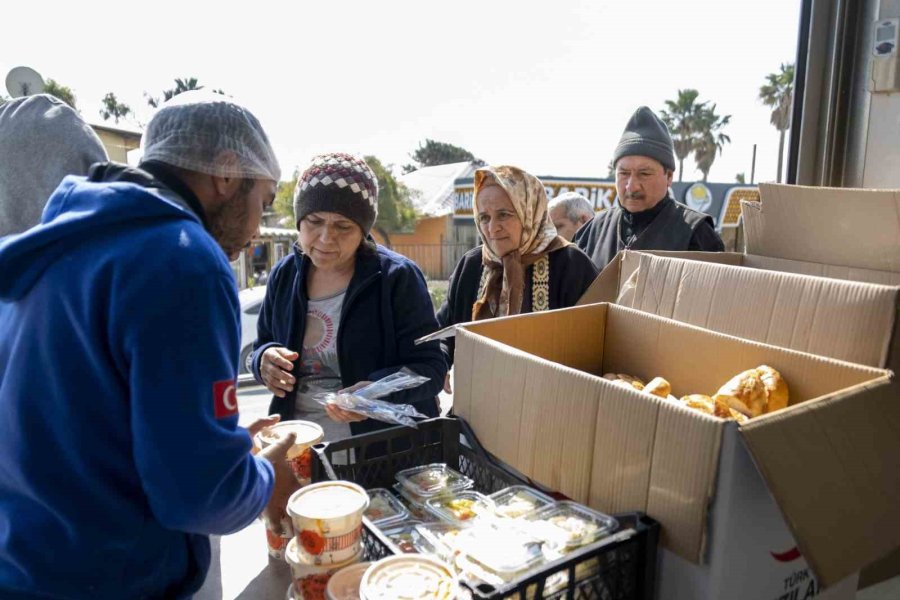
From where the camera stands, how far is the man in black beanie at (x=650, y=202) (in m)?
2.81

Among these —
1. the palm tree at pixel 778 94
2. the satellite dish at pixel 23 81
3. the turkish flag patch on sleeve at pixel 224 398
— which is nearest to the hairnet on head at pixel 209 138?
the turkish flag patch on sleeve at pixel 224 398

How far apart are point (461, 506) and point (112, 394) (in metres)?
0.68

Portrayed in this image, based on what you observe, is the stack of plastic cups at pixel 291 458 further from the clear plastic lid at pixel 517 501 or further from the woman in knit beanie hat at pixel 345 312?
the woman in knit beanie hat at pixel 345 312

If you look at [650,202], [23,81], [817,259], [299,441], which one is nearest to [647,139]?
[650,202]

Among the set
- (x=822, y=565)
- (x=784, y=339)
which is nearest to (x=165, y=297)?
(x=822, y=565)

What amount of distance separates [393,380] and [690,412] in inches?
37.5

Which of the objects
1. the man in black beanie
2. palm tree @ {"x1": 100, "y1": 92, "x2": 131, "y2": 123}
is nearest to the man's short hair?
the man in black beanie

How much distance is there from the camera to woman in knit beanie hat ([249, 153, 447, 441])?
207 centimetres

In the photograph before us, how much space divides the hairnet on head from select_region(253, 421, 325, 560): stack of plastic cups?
23.7 inches

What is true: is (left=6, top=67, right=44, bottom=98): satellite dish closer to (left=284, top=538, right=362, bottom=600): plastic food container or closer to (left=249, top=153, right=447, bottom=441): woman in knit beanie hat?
(left=249, top=153, right=447, bottom=441): woman in knit beanie hat

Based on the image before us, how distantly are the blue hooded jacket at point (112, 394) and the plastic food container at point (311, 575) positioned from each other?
0.13m

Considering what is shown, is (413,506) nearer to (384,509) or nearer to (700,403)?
(384,509)

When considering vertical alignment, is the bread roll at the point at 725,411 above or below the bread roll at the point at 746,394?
below

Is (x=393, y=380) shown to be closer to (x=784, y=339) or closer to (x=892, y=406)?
(x=784, y=339)
